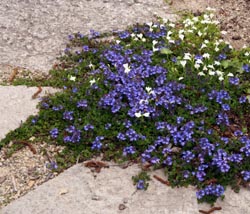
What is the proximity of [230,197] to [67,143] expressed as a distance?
133cm

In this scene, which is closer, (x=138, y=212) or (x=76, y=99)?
(x=138, y=212)

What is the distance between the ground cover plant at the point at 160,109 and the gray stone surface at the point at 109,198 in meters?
0.08

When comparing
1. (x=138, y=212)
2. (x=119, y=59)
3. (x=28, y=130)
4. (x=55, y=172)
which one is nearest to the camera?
(x=138, y=212)

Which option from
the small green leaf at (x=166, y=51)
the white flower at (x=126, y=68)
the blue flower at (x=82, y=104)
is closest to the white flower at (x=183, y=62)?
the small green leaf at (x=166, y=51)

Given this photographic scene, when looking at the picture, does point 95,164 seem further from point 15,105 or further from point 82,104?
point 15,105

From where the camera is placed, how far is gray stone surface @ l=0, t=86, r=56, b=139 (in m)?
4.59

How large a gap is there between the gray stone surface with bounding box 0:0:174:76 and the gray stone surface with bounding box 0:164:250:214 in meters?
1.64

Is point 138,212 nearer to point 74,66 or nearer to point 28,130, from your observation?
point 28,130

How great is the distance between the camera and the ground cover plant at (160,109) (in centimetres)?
407

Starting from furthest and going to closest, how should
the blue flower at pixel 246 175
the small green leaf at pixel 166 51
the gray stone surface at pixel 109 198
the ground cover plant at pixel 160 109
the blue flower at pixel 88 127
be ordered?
1. the small green leaf at pixel 166 51
2. the blue flower at pixel 88 127
3. the ground cover plant at pixel 160 109
4. the blue flower at pixel 246 175
5. the gray stone surface at pixel 109 198

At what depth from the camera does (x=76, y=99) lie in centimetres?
464

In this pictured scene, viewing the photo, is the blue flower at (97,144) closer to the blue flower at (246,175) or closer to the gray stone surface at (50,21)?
the blue flower at (246,175)

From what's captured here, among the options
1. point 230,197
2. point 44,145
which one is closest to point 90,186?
point 44,145

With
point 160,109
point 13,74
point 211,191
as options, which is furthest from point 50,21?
point 211,191
